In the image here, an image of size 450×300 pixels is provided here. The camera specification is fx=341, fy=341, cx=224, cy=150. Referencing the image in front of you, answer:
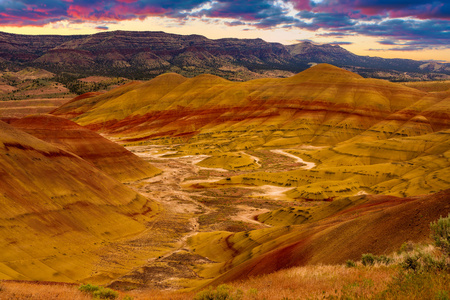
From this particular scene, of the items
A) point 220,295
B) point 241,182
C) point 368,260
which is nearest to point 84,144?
point 241,182

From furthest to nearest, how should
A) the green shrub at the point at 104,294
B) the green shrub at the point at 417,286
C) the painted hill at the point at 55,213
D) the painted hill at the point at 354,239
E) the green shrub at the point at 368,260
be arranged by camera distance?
the painted hill at the point at 55,213
the painted hill at the point at 354,239
the green shrub at the point at 104,294
the green shrub at the point at 368,260
the green shrub at the point at 417,286

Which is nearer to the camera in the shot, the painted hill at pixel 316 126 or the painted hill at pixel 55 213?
the painted hill at pixel 55 213

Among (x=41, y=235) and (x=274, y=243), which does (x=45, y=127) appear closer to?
(x=41, y=235)

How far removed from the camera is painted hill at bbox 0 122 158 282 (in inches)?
1180

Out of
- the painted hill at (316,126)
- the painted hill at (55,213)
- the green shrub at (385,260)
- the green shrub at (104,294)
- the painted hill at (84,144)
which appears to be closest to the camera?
Answer: the green shrub at (385,260)

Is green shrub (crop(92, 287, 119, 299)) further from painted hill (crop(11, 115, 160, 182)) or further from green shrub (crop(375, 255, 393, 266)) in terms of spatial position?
painted hill (crop(11, 115, 160, 182))

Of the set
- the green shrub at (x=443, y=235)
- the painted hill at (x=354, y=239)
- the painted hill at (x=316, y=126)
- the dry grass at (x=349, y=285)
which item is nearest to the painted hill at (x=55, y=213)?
the dry grass at (x=349, y=285)

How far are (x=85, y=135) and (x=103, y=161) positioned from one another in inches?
298

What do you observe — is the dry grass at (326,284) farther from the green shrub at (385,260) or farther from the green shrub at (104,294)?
the green shrub at (104,294)

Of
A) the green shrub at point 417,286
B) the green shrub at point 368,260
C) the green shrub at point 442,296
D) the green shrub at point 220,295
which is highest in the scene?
the green shrub at point 442,296

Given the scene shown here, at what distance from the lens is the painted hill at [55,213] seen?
29984mm

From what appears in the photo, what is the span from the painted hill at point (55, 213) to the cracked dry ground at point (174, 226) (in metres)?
1.92

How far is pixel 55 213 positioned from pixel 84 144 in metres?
38.9

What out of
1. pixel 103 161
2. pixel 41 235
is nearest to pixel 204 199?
pixel 103 161
